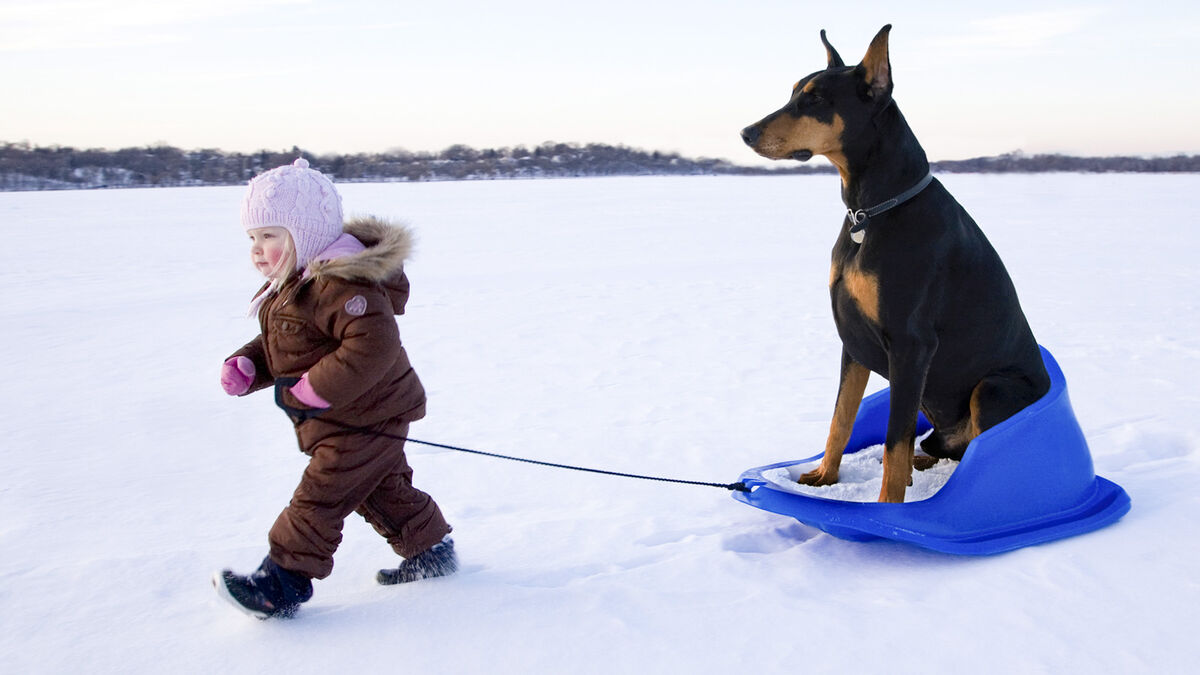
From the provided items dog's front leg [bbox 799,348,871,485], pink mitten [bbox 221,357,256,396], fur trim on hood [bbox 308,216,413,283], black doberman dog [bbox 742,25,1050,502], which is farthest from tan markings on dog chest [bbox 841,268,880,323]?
pink mitten [bbox 221,357,256,396]

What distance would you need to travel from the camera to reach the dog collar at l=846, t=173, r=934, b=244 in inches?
113

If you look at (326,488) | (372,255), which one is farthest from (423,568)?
(372,255)

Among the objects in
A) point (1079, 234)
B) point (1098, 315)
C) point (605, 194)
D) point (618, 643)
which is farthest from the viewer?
point (605, 194)

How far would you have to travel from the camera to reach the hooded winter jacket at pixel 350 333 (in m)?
2.26

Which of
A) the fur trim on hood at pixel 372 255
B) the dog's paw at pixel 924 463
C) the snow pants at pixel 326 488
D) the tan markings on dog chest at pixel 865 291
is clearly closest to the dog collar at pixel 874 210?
the tan markings on dog chest at pixel 865 291

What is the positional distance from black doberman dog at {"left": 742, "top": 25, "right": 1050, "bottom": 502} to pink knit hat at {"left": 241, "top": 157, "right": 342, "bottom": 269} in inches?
54.5

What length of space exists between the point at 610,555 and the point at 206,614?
122cm

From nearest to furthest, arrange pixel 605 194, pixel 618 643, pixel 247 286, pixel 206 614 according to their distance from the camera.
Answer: pixel 618 643 → pixel 206 614 → pixel 247 286 → pixel 605 194

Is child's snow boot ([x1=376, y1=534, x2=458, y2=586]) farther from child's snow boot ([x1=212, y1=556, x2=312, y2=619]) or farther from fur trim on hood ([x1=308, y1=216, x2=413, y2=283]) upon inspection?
fur trim on hood ([x1=308, y1=216, x2=413, y2=283])

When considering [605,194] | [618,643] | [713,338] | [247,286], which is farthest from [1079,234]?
[605,194]

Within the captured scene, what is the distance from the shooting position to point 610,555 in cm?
285

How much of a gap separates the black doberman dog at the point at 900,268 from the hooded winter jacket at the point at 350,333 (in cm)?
129

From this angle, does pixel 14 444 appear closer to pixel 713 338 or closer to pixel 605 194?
pixel 713 338

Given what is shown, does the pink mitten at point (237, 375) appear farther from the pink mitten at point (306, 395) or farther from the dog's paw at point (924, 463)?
the dog's paw at point (924, 463)
